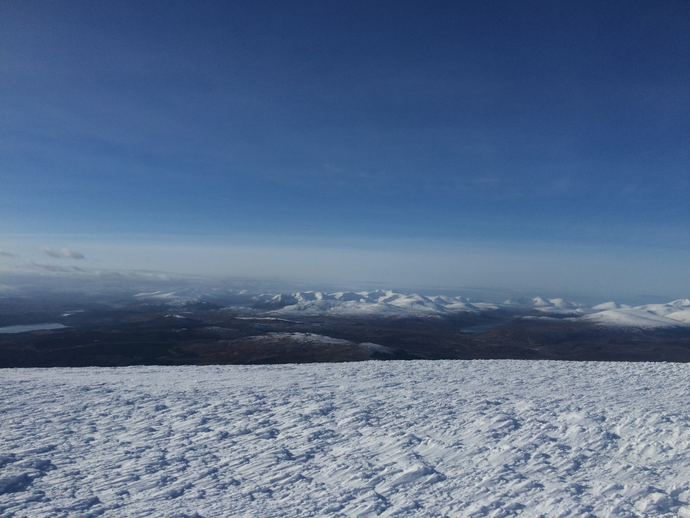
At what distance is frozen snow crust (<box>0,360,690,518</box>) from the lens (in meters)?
5.78

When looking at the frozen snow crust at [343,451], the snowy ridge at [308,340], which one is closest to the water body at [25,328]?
the snowy ridge at [308,340]

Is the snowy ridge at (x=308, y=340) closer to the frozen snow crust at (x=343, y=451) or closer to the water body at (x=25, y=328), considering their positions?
the frozen snow crust at (x=343, y=451)

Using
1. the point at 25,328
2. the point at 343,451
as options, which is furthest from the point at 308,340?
the point at 25,328

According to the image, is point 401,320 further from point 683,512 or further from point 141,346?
point 683,512

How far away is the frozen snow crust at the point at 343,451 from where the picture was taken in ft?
19.0

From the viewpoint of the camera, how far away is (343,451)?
7.43 metres

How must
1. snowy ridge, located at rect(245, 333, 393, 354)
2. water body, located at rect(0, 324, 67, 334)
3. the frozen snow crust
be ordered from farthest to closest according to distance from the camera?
water body, located at rect(0, 324, 67, 334), snowy ridge, located at rect(245, 333, 393, 354), the frozen snow crust

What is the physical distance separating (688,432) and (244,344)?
7074cm

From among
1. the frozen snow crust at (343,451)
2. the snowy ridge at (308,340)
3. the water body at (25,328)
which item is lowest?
the water body at (25,328)

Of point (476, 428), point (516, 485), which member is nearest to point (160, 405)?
point (476, 428)

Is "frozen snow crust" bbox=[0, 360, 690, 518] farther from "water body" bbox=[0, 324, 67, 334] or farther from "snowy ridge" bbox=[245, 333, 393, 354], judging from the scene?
"water body" bbox=[0, 324, 67, 334]

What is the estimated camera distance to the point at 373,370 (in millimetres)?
16625

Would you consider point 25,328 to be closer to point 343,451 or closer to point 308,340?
point 308,340

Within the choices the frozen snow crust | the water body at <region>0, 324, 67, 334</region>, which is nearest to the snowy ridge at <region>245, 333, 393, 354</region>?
the frozen snow crust
